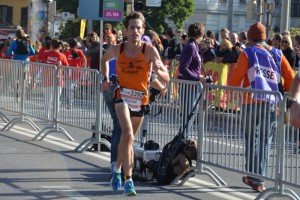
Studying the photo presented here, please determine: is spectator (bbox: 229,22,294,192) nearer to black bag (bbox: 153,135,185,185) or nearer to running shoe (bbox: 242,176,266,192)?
running shoe (bbox: 242,176,266,192)

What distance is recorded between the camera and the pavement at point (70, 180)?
382 inches

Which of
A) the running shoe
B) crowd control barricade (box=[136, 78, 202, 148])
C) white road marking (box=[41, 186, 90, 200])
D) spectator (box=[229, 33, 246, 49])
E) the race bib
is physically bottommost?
white road marking (box=[41, 186, 90, 200])

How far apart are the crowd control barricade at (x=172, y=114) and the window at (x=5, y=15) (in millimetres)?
69835

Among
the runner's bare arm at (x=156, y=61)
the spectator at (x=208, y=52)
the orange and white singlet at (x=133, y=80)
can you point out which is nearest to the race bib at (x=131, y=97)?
the orange and white singlet at (x=133, y=80)

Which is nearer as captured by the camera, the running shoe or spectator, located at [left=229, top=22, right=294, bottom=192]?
spectator, located at [left=229, top=22, right=294, bottom=192]

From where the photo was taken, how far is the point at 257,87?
10.2 metres

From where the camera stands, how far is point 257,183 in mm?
10070

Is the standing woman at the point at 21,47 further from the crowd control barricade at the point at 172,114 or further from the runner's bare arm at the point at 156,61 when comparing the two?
the runner's bare arm at the point at 156,61

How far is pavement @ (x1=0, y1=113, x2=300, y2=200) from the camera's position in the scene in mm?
9703

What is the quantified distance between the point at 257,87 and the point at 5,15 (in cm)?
7206

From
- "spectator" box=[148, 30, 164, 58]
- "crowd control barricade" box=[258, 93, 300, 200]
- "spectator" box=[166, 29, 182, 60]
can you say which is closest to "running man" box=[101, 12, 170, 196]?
"crowd control barricade" box=[258, 93, 300, 200]

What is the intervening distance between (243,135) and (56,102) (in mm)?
5360

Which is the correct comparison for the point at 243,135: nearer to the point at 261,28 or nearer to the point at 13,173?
the point at 261,28

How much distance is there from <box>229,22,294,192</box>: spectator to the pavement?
39 cm
